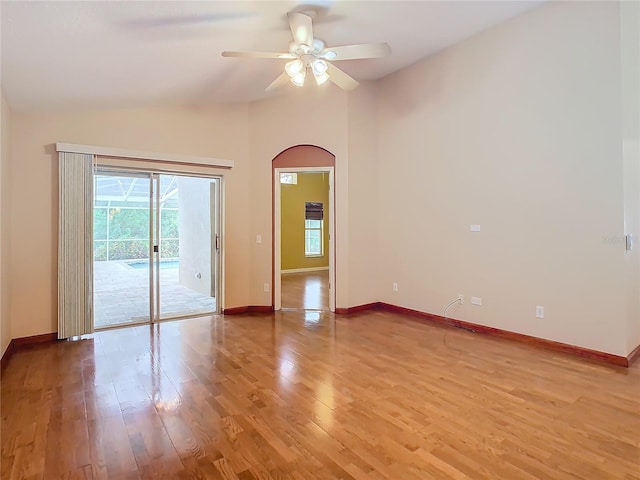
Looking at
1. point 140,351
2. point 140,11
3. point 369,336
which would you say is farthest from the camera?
point 369,336

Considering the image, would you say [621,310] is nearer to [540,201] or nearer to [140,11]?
[540,201]

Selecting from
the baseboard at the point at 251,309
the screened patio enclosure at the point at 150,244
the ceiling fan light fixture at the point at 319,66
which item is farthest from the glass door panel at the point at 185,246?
the ceiling fan light fixture at the point at 319,66

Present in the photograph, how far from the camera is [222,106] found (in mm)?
5156

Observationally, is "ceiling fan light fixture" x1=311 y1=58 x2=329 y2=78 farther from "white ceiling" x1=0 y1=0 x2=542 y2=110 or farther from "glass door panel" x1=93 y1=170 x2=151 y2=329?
"glass door panel" x1=93 y1=170 x2=151 y2=329

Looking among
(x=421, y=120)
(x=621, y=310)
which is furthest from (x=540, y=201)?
(x=421, y=120)

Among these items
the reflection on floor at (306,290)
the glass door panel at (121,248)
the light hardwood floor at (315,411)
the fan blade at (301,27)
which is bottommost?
the light hardwood floor at (315,411)

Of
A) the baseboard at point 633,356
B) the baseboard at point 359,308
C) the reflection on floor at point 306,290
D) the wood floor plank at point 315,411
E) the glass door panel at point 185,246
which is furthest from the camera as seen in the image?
the reflection on floor at point 306,290

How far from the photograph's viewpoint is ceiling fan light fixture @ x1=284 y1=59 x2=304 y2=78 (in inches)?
127

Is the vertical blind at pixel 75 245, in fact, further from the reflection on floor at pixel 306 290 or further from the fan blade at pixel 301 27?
the fan blade at pixel 301 27

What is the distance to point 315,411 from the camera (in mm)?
2447

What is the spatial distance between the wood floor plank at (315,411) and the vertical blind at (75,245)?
1.37ft

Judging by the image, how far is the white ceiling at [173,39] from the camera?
239 centimetres

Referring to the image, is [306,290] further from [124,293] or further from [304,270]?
[124,293]

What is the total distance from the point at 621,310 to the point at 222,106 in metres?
5.37
